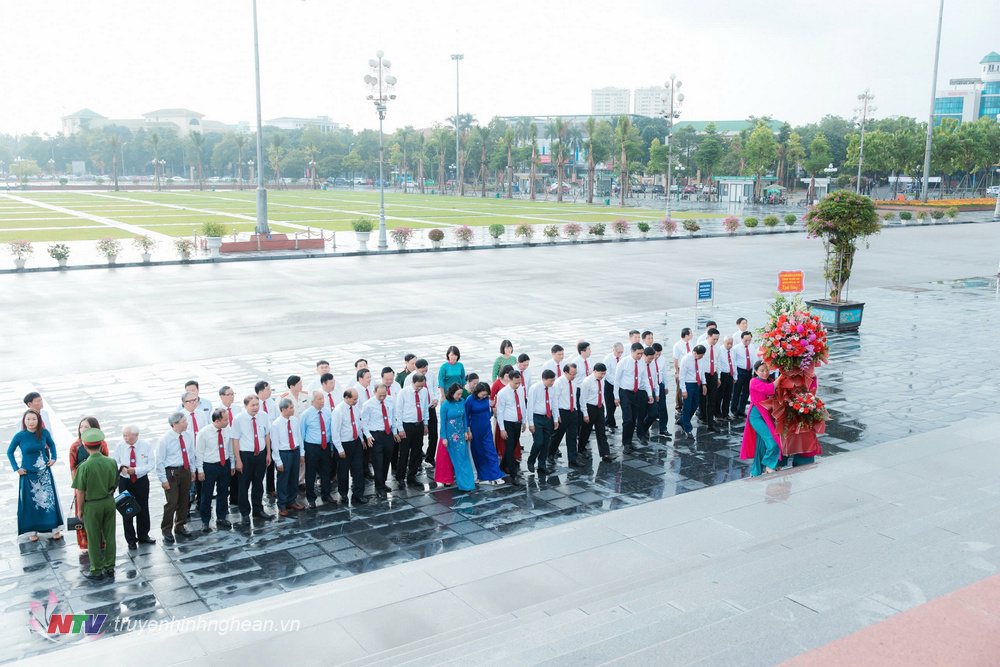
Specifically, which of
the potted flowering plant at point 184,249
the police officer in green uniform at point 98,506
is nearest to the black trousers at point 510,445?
the police officer in green uniform at point 98,506

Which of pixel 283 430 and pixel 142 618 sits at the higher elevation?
pixel 283 430

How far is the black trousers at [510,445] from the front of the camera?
31.6 ft

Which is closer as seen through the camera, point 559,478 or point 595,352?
point 559,478

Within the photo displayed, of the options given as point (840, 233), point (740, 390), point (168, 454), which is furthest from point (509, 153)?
point (168, 454)

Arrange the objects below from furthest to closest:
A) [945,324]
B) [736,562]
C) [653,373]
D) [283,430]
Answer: [945,324] < [653,373] < [283,430] < [736,562]

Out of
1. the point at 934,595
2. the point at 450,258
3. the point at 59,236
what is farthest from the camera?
the point at 59,236

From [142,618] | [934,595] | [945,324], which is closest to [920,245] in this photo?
[945,324]

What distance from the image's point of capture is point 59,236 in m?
38.7

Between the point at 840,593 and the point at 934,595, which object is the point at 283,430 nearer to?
the point at 840,593

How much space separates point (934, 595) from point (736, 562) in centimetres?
150

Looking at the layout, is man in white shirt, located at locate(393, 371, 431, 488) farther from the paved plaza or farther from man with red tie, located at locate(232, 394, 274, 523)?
man with red tie, located at locate(232, 394, 274, 523)

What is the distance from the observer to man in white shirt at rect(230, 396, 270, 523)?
8398 millimetres

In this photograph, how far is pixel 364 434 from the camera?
366 inches

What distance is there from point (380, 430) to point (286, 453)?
44.3 inches
